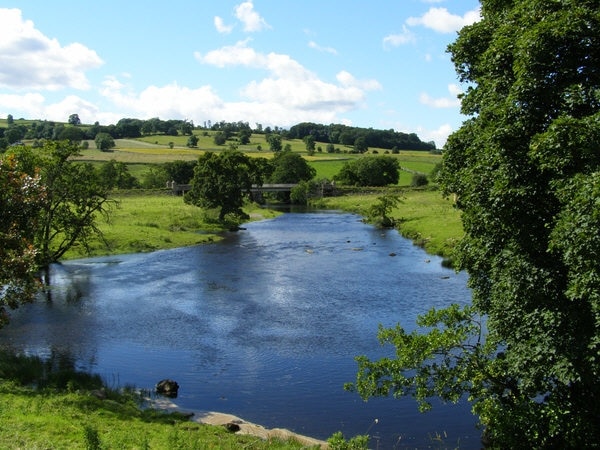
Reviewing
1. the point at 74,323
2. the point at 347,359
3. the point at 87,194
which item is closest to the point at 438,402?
the point at 347,359

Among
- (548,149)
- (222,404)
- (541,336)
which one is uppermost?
(548,149)

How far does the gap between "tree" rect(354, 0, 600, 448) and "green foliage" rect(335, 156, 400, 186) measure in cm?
13932

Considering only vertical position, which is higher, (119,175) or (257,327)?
(119,175)

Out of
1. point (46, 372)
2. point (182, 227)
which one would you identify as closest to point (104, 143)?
point (182, 227)

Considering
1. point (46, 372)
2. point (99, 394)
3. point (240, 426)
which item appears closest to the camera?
point (240, 426)

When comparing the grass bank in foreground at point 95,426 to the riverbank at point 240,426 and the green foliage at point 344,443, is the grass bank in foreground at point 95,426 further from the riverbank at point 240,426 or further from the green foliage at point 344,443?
the green foliage at point 344,443

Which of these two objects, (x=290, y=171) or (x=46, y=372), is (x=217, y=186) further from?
(x=290, y=171)

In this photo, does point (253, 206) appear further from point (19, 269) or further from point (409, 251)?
point (19, 269)

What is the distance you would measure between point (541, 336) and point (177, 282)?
36.9 m

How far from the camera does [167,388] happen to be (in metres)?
24.9

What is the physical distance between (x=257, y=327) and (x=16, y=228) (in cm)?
1626

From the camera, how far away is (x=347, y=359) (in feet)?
97.4

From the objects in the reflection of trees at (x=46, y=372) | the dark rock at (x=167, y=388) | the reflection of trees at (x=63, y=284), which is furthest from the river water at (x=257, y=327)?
the reflection of trees at (x=46, y=372)

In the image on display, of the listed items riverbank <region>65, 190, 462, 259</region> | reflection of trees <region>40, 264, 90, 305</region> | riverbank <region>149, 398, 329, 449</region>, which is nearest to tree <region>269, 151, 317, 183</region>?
riverbank <region>65, 190, 462, 259</region>
